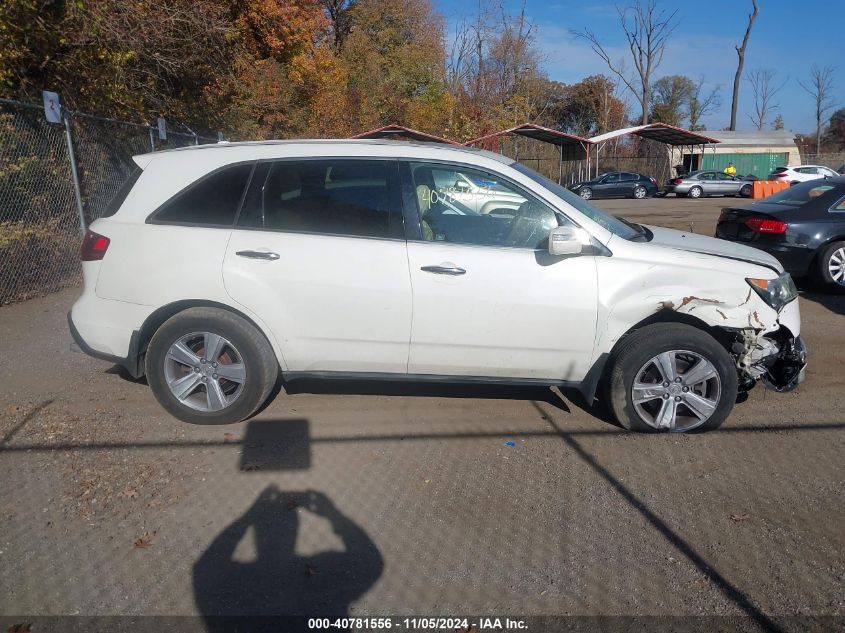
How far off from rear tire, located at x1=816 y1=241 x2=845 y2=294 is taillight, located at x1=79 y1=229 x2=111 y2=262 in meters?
7.97

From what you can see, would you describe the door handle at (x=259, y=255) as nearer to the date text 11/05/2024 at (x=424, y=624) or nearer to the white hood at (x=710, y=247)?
the date text 11/05/2024 at (x=424, y=624)

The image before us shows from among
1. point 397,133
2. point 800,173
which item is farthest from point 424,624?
point 800,173

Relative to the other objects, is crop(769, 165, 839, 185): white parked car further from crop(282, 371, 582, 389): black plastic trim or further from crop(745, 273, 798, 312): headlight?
crop(282, 371, 582, 389): black plastic trim

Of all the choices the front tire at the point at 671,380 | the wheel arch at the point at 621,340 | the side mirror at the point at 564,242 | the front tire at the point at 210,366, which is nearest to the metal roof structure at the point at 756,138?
the wheel arch at the point at 621,340

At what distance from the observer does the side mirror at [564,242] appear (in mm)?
4035

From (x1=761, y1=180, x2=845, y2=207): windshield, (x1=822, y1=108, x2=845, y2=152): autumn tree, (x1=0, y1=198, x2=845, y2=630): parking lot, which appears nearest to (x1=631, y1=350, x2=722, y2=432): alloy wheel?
(x1=0, y1=198, x2=845, y2=630): parking lot

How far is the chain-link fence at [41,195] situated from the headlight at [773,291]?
7.25 meters

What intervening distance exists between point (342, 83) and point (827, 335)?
28.7 m

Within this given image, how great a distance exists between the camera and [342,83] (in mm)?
31859

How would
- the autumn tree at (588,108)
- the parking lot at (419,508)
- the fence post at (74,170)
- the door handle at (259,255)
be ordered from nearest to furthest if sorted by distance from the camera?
the parking lot at (419,508)
the door handle at (259,255)
the fence post at (74,170)
the autumn tree at (588,108)

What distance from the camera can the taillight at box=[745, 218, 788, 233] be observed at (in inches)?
319

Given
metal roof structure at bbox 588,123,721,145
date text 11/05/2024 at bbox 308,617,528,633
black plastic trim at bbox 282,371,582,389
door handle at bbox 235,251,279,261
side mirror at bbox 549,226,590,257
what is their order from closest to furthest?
date text 11/05/2024 at bbox 308,617,528,633 → side mirror at bbox 549,226,590,257 → door handle at bbox 235,251,279,261 → black plastic trim at bbox 282,371,582,389 → metal roof structure at bbox 588,123,721,145

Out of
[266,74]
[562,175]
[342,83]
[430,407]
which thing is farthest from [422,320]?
[562,175]

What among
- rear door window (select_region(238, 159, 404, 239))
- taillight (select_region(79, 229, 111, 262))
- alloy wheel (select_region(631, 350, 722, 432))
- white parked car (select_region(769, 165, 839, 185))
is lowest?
alloy wheel (select_region(631, 350, 722, 432))
